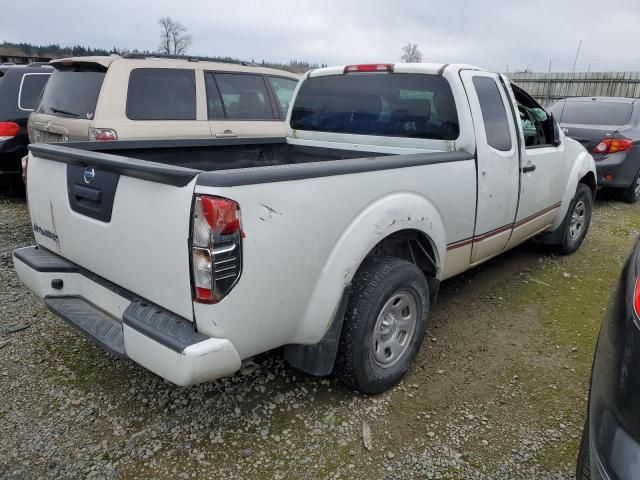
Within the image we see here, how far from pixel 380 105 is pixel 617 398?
261cm

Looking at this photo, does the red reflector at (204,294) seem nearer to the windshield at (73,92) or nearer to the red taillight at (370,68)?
the red taillight at (370,68)

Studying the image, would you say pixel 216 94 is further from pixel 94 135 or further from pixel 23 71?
pixel 23 71

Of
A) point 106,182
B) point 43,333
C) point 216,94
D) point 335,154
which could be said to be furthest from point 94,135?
point 106,182

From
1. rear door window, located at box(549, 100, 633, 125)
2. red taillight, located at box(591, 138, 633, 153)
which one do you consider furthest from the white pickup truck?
rear door window, located at box(549, 100, 633, 125)

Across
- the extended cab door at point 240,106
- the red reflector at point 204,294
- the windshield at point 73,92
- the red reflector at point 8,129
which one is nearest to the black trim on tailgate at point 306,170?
the red reflector at point 204,294

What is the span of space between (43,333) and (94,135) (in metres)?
2.15

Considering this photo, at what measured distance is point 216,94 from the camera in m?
5.74

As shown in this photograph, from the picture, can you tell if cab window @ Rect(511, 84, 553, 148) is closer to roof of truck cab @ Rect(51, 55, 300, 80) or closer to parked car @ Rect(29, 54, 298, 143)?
parked car @ Rect(29, 54, 298, 143)

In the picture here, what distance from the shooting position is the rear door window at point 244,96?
19.2 feet

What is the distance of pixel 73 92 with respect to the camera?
518 cm

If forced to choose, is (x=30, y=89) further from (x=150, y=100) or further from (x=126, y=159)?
(x=126, y=159)

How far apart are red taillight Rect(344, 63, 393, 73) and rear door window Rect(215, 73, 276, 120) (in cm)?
241

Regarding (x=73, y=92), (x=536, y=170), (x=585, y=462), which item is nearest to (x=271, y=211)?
(x=585, y=462)

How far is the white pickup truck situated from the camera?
1994mm
